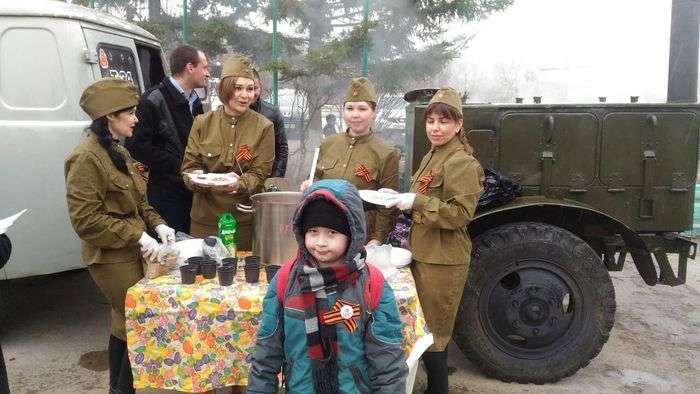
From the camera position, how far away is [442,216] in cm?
280

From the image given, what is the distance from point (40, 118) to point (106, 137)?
1.47 metres

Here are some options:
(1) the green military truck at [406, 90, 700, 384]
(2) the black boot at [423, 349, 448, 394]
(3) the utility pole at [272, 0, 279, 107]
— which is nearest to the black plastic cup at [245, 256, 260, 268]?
(2) the black boot at [423, 349, 448, 394]

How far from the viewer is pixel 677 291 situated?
582 cm

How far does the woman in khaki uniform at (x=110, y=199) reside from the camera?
8.83 ft

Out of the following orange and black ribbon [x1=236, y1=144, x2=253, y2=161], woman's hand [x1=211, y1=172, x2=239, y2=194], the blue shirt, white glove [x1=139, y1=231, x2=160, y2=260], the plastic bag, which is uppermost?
the blue shirt

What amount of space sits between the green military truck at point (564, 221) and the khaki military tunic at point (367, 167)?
581 mm

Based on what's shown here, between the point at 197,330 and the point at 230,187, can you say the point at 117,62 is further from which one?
the point at 197,330

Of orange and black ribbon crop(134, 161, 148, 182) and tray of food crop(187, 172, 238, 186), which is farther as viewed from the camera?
orange and black ribbon crop(134, 161, 148, 182)

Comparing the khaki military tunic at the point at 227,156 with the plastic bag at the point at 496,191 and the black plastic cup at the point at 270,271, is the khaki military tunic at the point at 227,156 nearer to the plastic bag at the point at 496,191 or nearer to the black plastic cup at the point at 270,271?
the black plastic cup at the point at 270,271

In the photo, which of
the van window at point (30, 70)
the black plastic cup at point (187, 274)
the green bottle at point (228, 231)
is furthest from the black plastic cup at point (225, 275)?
the van window at point (30, 70)

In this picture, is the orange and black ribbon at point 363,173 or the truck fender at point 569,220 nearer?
the orange and black ribbon at point 363,173

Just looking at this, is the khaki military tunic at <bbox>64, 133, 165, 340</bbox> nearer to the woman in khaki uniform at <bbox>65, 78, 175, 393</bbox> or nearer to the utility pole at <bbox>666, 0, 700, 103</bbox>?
the woman in khaki uniform at <bbox>65, 78, 175, 393</bbox>

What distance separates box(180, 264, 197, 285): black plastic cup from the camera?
8.76 ft

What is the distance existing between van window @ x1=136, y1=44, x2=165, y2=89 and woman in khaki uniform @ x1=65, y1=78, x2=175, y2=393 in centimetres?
292
